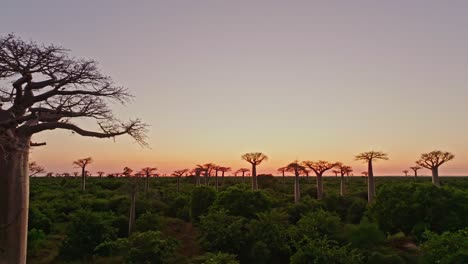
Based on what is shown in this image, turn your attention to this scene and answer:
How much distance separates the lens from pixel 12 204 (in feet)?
19.2

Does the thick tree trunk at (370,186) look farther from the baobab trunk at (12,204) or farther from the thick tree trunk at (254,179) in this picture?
the baobab trunk at (12,204)

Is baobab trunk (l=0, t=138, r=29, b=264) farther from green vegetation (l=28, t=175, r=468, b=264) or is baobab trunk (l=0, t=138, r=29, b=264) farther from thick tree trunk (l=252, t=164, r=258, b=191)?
thick tree trunk (l=252, t=164, r=258, b=191)

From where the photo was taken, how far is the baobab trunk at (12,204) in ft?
18.8

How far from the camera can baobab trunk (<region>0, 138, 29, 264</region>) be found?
18.8 feet

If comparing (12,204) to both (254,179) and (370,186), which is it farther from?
(254,179)

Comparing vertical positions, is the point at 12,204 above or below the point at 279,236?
above

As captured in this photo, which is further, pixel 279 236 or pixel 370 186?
pixel 370 186

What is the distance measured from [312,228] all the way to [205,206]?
1313cm

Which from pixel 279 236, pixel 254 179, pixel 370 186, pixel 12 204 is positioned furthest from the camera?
pixel 254 179

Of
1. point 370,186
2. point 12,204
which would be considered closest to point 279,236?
point 12,204

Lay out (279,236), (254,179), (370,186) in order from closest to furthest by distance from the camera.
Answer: (279,236) → (370,186) → (254,179)

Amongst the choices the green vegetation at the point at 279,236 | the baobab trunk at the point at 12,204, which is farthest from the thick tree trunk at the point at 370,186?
the baobab trunk at the point at 12,204

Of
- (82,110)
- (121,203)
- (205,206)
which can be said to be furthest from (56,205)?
(82,110)

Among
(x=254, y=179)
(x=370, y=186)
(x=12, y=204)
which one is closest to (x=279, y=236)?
(x=12, y=204)
